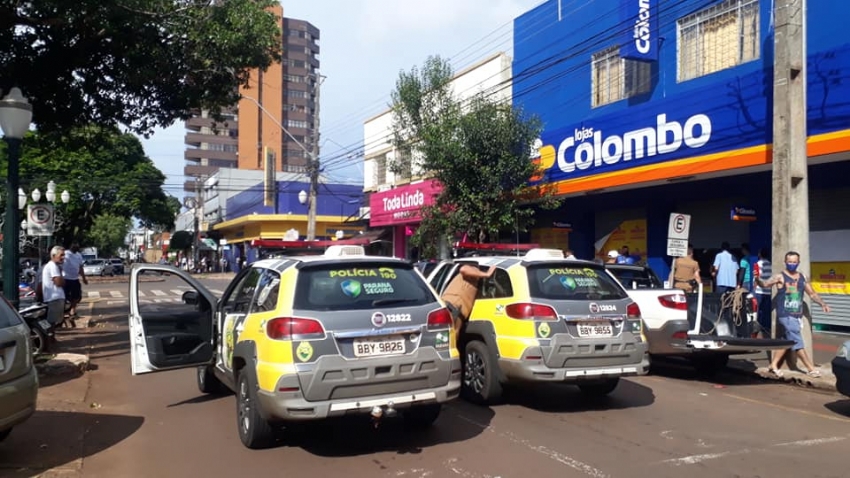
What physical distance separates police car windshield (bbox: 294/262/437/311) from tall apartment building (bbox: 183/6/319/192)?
80097mm

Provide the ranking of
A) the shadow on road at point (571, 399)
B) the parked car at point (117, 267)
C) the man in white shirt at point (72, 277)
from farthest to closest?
the parked car at point (117, 267) < the man in white shirt at point (72, 277) < the shadow on road at point (571, 399)

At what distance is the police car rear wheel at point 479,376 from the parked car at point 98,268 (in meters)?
47.4

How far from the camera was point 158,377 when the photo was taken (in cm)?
1009

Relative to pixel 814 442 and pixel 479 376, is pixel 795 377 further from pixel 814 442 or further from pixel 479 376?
pixel 479 376

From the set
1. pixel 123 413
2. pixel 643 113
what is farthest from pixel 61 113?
pixel 643 113

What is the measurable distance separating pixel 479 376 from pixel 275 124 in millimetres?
81394

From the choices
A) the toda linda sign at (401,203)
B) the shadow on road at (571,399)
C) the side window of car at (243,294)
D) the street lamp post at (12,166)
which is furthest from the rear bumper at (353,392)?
the toda linda sign at (401,203)

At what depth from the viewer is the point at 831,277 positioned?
14016mm

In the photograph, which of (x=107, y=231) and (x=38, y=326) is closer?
(x=38, y=326)

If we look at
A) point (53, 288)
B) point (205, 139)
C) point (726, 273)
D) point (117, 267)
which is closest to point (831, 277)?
point (726, 273)

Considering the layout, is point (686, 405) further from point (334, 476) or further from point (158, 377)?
point (158, 377)

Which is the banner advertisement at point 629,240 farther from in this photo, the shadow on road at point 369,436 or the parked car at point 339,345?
the parked car at point 339,345

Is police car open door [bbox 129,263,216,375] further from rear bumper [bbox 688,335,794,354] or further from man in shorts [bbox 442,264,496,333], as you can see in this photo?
rear bumper [bbox 688,335,794,354]

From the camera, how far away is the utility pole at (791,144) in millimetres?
10047
